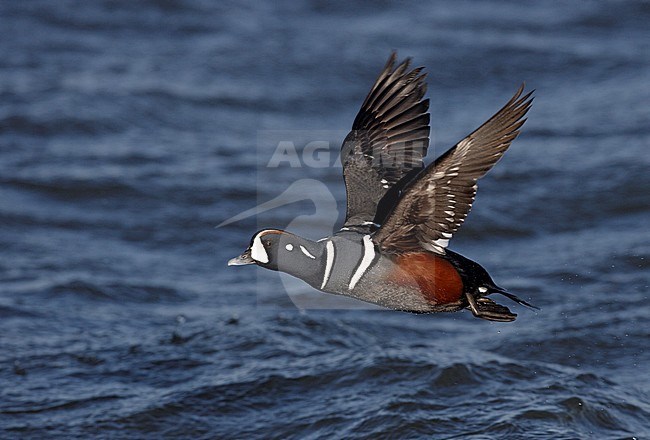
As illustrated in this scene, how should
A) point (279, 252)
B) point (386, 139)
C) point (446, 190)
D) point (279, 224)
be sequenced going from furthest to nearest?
point (279, 224) < point (386, 139) < point (279, 252) < point (446, 190)

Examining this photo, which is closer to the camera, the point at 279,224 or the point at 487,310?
the point at 487,310

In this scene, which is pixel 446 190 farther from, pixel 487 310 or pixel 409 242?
pixel 487 310

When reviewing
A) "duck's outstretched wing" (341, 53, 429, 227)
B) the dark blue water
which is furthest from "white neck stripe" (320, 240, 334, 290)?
the dark blue water

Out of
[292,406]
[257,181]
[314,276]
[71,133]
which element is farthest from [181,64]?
[314,276]

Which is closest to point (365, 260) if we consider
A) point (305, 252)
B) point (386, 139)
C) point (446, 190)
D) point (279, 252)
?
point (305, 252)

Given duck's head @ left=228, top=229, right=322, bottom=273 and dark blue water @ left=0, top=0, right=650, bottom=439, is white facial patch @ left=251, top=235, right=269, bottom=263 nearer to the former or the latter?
duck's head @ left=228, top=229, right=322, bottom=273

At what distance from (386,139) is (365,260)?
782 mm

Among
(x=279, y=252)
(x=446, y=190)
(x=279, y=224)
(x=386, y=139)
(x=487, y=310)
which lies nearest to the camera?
(x=446, y=190)

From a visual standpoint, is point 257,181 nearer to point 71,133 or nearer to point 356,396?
point 71,133

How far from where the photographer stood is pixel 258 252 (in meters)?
4.54

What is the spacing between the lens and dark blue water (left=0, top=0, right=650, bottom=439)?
6086 mm

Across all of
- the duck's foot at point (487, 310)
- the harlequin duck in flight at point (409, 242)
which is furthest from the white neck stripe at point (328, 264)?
the duck's foot at point (487, 310)

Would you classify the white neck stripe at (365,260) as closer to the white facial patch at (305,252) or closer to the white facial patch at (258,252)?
the white facial patch at (305,252)

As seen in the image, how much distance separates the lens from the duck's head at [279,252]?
454 cm
